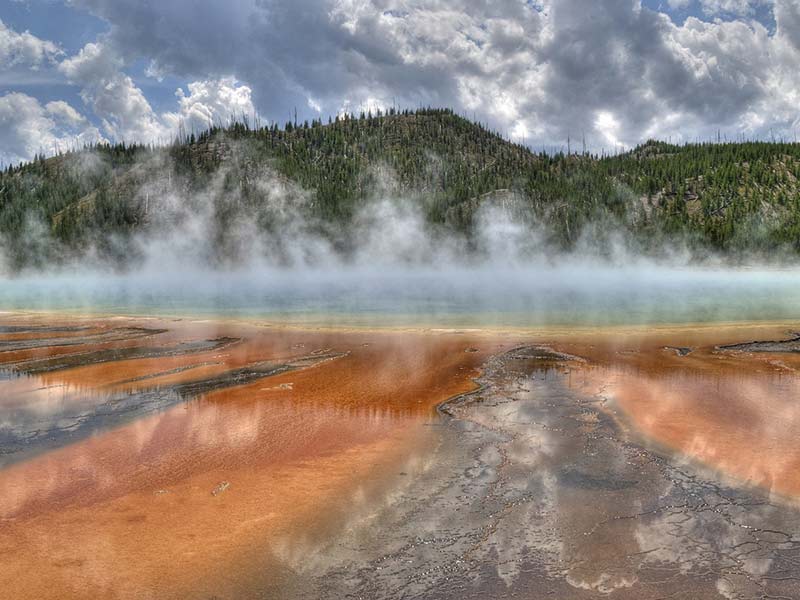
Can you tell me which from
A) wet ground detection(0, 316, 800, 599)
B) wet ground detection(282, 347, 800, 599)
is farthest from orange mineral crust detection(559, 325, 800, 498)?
wet ground detection(282, 347, 800, 599)

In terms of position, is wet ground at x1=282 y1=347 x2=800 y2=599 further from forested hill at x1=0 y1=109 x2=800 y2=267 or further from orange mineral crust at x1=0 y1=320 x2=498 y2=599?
forested hill at x1=0 y1=109 x2=800 y2=267

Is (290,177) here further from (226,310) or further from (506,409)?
(506,409)

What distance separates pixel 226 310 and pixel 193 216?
13843 cm

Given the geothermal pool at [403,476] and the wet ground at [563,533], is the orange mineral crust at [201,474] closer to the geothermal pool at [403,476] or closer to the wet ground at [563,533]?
the geothermal pool at [403,476]

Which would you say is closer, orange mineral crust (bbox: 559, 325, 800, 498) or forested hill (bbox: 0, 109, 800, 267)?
orange mineral crust (bbox: 559, 325, 800, 498)

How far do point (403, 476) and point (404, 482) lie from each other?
220 mm

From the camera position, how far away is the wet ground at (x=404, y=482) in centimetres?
591

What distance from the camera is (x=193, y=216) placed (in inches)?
6545

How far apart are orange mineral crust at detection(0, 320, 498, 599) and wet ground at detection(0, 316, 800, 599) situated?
0.04 metres

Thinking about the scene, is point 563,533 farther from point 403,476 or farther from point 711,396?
point 711,396

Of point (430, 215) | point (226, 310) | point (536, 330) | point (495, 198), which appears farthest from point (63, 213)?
point (536, 330)

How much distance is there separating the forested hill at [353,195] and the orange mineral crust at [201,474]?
14521 centimetres

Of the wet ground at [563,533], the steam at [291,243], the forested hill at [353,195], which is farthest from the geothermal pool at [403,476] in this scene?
the forested hill at [353,195]

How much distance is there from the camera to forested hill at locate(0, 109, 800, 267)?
14812 centimetres
